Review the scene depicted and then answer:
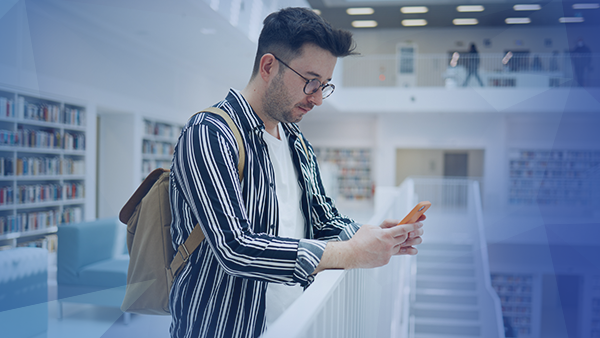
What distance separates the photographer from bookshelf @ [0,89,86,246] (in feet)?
13.4

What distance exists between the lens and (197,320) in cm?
94

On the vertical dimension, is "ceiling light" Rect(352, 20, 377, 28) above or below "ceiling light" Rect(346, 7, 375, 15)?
above

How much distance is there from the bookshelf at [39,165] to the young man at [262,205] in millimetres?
3992

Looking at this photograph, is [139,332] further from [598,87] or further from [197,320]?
[598,87]

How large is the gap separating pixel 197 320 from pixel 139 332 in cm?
272

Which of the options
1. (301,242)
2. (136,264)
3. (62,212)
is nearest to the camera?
(301,242)

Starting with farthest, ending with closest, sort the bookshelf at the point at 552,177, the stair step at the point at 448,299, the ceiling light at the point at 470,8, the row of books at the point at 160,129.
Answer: the bookshelf at the point at 552,177
the ceiling light at the point at 470,8
the stair step at the point at 448,299
the row of books at the point at 160,129

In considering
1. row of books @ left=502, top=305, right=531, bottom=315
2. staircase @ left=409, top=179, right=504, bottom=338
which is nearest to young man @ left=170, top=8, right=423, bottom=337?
staircase @ left=409, top=179, right=504, bottom=338

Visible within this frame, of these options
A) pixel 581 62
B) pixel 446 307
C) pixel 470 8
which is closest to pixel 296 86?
pixel 446 307

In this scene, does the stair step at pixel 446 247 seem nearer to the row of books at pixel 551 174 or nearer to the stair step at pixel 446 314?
the stair step at pixel 446 314

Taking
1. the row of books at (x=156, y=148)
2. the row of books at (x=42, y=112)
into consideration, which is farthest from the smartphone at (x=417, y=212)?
the row of books at (x=156, y=148)

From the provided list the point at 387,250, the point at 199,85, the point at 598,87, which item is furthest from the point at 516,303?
the point at 387,250

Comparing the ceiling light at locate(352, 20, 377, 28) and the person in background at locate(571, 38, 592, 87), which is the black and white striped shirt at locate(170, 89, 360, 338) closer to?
the person in background at locate(571, 38, 592, 87)

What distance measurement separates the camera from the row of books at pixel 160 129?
6505 millimetres
